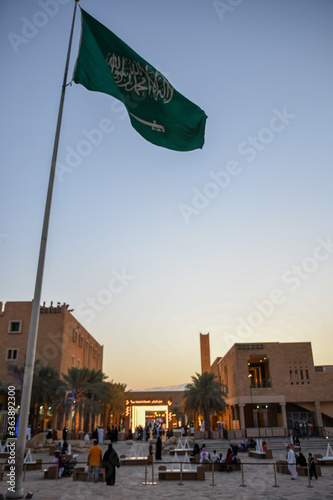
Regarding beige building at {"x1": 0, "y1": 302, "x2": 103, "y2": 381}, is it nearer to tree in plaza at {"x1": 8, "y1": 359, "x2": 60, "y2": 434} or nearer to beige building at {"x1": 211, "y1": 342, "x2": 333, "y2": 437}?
tree in plaza at {"x1": 8, "y1": 359, "x2": 60, "y2": 434}

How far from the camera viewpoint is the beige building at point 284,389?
46.8 meters

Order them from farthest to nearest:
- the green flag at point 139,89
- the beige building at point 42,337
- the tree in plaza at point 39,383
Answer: the beige building at point 42,337, the tree in plaza at point 39,383, the green flag at point 139,89

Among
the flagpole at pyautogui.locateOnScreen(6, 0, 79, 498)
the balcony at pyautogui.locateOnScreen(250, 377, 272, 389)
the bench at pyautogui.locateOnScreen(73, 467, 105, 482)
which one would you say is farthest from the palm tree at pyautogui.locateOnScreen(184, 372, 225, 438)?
the flagpole at pyautogui.locateOnScreen(6, 0, 79, 498)

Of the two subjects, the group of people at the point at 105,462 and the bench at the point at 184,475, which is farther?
the bench at the point at 184,475

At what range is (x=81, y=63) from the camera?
10.8 metres

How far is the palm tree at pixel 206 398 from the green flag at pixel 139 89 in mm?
36154

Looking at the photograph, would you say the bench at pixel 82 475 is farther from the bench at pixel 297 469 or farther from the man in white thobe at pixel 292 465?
the bench at pixel 297 469

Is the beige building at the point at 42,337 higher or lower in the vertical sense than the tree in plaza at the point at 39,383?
higher

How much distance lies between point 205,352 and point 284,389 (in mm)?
41901

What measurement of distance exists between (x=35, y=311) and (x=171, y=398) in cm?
7200

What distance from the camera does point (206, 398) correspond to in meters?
43.6

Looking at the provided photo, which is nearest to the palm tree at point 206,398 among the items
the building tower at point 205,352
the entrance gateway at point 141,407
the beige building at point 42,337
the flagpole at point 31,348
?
the beige building at point 42,337

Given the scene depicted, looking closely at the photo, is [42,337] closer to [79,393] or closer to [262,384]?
[79,393]

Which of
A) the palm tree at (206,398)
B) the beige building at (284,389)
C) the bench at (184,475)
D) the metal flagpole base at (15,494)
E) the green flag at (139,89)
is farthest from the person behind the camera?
the beige building at (284,389)
